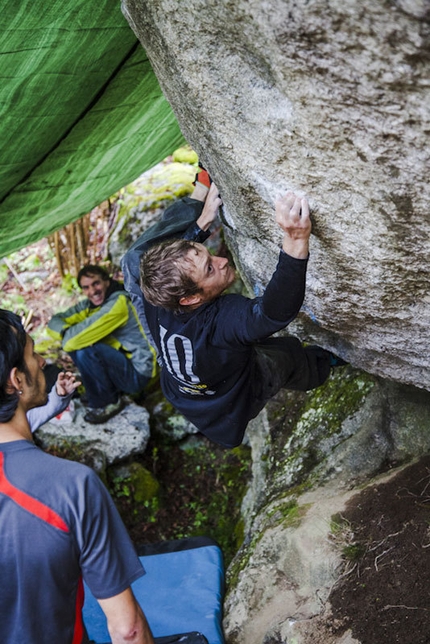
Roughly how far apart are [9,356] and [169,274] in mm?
816

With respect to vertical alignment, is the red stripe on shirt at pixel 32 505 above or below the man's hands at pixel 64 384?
above

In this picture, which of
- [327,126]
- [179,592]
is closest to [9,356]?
[327,126]

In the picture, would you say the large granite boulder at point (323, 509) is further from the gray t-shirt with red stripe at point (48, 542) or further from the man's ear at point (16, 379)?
the man's ear at point (16, 379)

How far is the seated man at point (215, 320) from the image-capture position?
2.40 metres

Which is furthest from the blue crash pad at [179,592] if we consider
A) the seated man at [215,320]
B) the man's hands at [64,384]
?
the man's hands at [64,384]

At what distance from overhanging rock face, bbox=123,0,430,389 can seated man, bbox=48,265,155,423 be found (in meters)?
3.58

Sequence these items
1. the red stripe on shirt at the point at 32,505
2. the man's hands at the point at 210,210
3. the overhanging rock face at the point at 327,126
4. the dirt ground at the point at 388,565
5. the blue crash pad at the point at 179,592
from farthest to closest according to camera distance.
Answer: the blue crash pad at the point at 179,592 → the man's hands at the point at 210,210 → the dirt ground at the point at 388,565 → the red stripe on shirt at the point at 32,505 → the overhanging rock face at the point at 327,126

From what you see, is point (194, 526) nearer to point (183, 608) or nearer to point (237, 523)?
point (237, 523)

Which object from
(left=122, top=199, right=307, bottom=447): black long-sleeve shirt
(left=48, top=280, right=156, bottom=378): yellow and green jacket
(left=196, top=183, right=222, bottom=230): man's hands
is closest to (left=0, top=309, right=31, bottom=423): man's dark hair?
(left=122, top=199, right=307, bottom=447): black long-sleeve shirt

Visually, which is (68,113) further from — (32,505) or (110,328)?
(110,328)

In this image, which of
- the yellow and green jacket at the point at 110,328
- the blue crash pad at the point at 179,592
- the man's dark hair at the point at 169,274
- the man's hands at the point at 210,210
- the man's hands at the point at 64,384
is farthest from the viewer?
the yellow and green jacket at the point at 110,328

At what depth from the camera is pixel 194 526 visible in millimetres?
6340

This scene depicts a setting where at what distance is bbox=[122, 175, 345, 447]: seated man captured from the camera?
240 cm

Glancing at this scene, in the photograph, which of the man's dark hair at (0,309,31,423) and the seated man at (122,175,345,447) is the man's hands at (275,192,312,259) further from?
the man's dark hair at (0,309,31,423)
